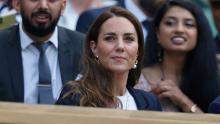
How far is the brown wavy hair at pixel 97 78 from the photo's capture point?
9.23 feet

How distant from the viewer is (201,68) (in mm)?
3893

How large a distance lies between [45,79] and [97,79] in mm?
776

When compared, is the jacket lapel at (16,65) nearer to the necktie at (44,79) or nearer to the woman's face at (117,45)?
the necktie at (44,79)

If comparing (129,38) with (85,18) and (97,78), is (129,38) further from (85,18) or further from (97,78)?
(85,18)

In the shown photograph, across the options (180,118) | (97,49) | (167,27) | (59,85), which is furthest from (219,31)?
(180,118)

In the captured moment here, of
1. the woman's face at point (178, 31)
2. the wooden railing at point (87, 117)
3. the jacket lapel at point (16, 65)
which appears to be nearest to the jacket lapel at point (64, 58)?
the jacket lapel at point (16, 65)

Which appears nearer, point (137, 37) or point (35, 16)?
point (137, 37)

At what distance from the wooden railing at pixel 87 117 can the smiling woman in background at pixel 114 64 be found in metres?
0.83

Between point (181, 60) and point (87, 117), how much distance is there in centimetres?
210

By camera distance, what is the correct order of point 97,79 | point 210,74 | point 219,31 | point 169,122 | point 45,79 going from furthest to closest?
point 219,31, point 210,74, point 45,79, point 97,79, point 169,122

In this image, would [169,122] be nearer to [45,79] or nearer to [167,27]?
[45,79]

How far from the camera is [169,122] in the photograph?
1898mm

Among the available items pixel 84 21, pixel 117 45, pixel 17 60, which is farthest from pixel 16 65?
pixel 84 21

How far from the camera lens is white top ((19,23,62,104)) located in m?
3.60
